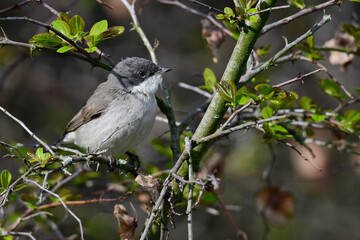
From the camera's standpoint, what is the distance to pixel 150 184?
9.06ft

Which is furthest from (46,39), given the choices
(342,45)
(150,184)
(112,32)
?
(342,45)

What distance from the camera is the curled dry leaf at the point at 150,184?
2.72 meters

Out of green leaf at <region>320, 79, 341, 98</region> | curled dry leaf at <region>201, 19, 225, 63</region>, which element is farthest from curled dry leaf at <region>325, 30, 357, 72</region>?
curled dry leaf at <region>201, 19, 225, 63</region>

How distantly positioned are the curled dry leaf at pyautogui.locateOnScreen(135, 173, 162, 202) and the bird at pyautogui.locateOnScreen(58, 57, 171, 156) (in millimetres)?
1036

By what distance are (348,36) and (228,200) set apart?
11.1 ft

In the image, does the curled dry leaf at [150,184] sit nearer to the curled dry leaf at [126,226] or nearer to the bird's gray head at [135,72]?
the curled dry leaf at [126,226]

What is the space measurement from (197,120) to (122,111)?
271 centimetres

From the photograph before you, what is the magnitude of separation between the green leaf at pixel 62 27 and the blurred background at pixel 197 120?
3409 millimetres

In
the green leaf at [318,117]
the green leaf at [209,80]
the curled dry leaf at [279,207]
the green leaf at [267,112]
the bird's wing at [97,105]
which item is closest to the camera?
the green leaf at [267,112]

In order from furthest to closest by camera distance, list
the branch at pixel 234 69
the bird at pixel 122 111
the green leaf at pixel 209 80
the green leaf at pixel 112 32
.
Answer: the bird at pixel 122 111
the green leaf at pixel 209 80
the green leaf at pixel 112 32
the branch at pixel 234 69

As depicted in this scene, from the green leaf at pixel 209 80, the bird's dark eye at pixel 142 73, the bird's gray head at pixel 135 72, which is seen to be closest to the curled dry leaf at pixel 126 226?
the green leaf at pixel 209 80

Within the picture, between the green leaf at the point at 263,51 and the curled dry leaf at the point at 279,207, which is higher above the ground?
the green leaf at the point at 263,51

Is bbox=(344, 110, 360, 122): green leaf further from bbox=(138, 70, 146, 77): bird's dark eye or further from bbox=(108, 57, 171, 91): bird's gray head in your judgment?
bbox=(138, 70, 146, 77): bird's dark eye

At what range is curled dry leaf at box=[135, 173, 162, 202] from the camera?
2.72 m
